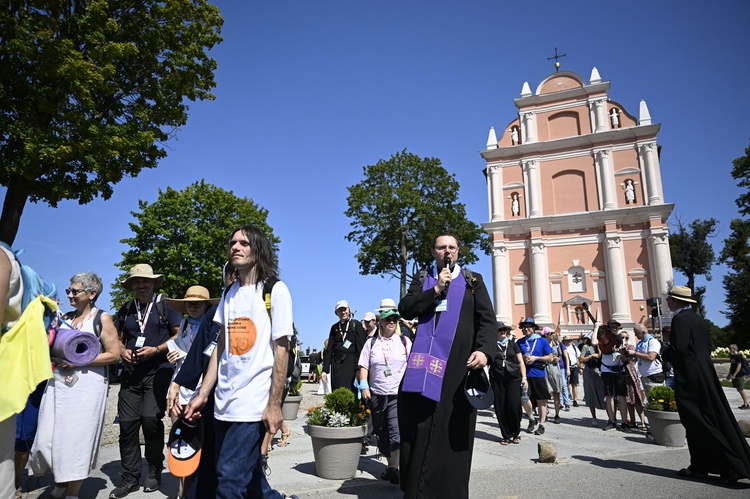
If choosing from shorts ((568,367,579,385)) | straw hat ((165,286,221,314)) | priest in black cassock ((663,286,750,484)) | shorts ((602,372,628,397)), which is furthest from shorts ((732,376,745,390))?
straw hat ((165,286,221,314))

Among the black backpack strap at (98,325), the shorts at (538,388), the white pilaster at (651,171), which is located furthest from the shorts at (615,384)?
the white pilaster at (651,171)

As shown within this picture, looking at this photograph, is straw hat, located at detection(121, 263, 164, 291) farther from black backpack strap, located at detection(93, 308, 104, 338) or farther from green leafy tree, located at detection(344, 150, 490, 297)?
green leafy tree, located at detection(344, 150, 490, 297)

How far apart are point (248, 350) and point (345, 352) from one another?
220 inches

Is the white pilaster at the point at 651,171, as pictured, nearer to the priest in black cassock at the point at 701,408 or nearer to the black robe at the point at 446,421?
the priest in black cassock at the point at 701,408

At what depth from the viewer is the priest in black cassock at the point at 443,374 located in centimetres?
374

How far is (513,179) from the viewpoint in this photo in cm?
4466

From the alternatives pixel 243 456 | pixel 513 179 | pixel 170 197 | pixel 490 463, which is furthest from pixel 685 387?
pixel 513 179

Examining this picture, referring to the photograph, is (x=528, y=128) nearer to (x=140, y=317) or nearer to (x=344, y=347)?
(x=344, y=347)

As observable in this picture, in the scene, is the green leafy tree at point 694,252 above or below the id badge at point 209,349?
above

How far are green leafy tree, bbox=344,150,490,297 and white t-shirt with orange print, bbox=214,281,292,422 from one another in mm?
34283

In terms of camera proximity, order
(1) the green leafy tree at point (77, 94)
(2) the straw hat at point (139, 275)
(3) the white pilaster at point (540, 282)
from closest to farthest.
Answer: (2) the straw hat at point (139, 275) → (1) the green leafy tree at point (77, 94) → (3) the white pilaster at point (540, 282)

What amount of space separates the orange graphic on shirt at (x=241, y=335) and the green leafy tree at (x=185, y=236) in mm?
29374

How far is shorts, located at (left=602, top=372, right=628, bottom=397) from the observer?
1011 cm

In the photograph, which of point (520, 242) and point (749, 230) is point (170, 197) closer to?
point (520, 242)
